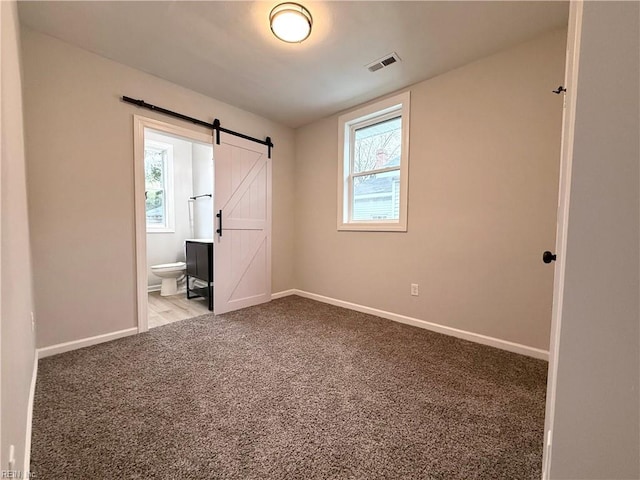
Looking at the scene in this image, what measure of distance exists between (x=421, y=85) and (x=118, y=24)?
2.57 m

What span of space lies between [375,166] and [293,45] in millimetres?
1508

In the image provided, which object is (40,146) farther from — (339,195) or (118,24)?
(339,195)

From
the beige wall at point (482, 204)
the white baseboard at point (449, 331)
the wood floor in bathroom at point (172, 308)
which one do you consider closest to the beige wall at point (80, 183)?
the wood floor in bathroom at point (172, 308)

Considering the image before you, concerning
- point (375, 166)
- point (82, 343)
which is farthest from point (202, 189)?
point (375, 166)

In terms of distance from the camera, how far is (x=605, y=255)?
0.52 m

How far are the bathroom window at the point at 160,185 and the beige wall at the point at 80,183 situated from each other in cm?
218

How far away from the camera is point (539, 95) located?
2.00 meters

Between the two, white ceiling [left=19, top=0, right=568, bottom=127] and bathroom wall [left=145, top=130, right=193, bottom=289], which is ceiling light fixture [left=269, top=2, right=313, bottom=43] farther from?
bathroom wall [left=145, top=130, right=193, bottom=289]

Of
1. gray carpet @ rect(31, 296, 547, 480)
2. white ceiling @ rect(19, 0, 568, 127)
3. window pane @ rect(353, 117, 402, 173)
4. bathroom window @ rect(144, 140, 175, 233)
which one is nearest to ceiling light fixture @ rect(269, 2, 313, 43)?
white ceiling @ rect(19, 0, 568, 127)

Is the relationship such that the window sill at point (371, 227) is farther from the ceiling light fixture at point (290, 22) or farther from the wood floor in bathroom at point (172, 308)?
the wood floor in bathroom at point (172, 308)

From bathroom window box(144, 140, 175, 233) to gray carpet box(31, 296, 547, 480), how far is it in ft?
8.59

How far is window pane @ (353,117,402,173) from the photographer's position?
9.66 ft

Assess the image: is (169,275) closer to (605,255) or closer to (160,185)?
(160,185)

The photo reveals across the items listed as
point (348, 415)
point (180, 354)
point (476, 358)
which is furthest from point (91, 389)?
point (476, 358)
